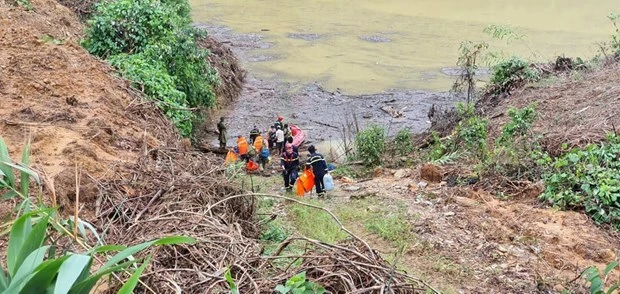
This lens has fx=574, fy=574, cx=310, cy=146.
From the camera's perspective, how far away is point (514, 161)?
702 centimetres

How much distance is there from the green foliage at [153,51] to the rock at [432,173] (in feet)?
10.4

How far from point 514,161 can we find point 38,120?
533 cm

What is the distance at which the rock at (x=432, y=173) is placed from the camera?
24.6ft

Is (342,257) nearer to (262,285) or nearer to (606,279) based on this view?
(262,285)

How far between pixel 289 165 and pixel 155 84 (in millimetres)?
2162

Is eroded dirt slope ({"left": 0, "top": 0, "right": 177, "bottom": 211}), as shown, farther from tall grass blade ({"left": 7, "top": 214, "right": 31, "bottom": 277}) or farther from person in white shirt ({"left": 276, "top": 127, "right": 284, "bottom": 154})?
person in white shirt ({"left": 276, "top": 127, "right": 284, "bottom": 154})

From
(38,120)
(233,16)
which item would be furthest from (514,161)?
(233,16)

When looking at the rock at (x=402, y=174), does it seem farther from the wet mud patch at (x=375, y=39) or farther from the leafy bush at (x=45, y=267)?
the wet mud patch at (x=375, y=39)

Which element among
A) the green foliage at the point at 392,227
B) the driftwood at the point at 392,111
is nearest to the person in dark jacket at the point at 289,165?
the green foliage at the point at 392,227

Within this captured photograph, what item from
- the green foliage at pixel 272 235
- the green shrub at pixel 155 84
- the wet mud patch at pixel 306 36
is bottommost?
the green foliage at pixel 272 235

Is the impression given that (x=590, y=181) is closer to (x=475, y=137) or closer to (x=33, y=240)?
(x=475, y=137)

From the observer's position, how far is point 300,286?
8.99 ft

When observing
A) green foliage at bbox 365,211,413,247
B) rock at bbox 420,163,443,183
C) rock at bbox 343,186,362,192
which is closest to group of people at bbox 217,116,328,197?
rock at bbox 343,186,362,192

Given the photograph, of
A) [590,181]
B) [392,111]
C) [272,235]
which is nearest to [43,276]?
[272,235]
